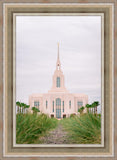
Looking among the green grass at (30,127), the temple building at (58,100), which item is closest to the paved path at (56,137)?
the green grass at (30,127)

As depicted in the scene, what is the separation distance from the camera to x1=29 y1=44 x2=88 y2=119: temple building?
10.2ft

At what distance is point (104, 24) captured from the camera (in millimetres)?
2854

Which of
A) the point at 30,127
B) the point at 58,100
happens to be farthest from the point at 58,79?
the point at 30,127

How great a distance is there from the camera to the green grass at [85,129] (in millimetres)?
2791

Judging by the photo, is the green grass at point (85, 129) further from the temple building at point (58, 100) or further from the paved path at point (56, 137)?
the temple building at point (58, 100)

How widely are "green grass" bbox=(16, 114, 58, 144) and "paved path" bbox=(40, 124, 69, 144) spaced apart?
0.08 meters

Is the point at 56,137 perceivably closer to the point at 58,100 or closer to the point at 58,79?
the point at 58,100

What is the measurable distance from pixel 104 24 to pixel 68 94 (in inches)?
49.8

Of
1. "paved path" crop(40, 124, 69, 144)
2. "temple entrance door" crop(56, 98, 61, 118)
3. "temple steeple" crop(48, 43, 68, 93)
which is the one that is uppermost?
"temple steeple" crop(48, 43, 68, 93)

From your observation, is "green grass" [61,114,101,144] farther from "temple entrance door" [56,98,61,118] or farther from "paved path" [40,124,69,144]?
"temple entrance door" [56,98,61,118]

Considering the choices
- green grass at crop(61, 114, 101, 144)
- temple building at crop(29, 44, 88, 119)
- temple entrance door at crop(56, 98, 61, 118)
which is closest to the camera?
green grass at crop(61, 114, 101, 144)

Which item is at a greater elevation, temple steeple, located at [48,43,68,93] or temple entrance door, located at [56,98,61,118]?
temple steeple, located at [48,43,68,93]

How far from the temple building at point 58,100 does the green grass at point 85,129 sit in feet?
0.97

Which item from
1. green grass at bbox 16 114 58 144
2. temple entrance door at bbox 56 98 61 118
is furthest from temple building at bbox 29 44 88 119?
green grass at bbox 16 114 58 144
